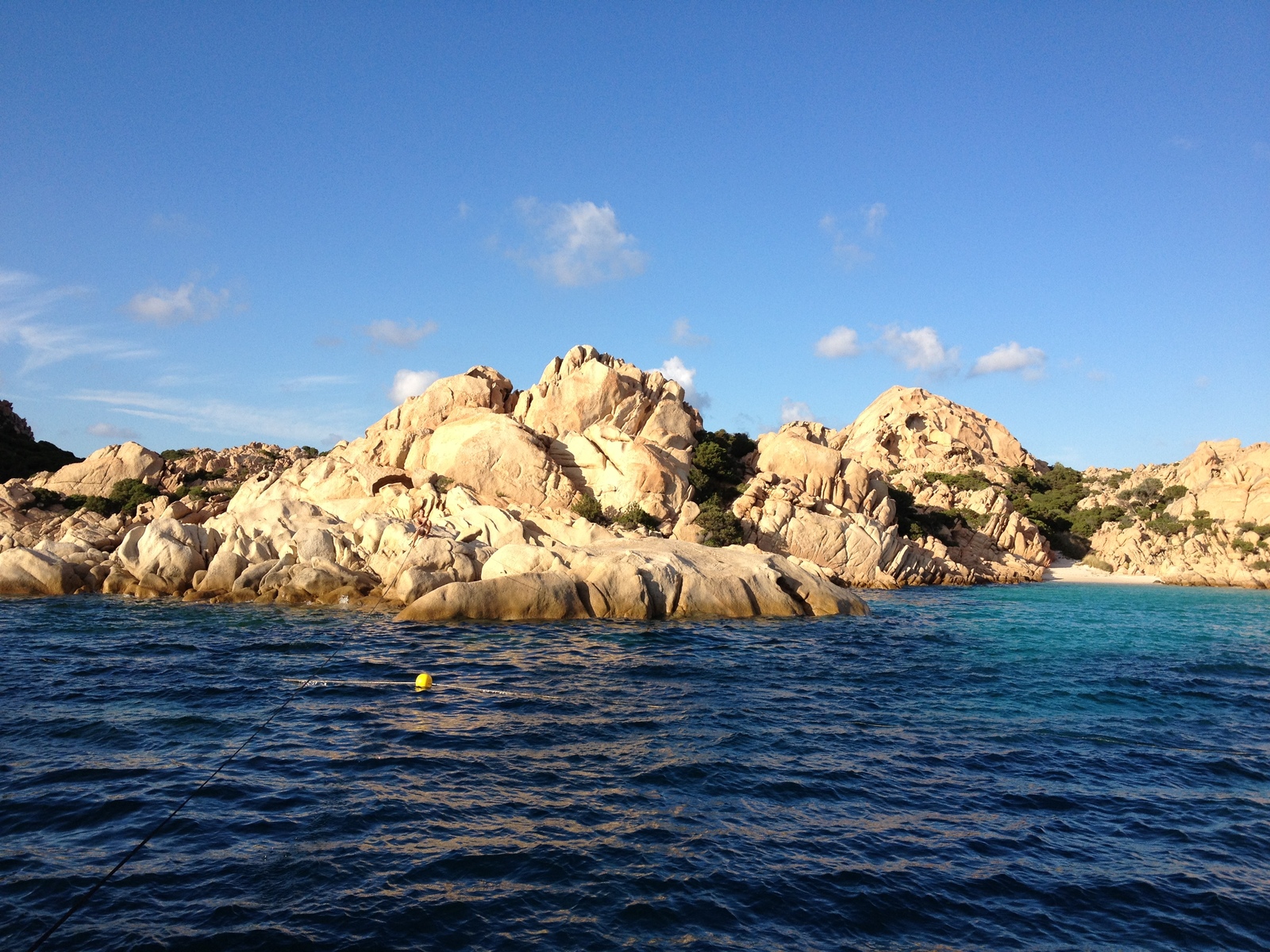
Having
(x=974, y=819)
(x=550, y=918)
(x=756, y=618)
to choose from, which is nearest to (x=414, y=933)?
(x=550, y=918)

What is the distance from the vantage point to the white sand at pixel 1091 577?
63.4 m

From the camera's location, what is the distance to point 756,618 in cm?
3159

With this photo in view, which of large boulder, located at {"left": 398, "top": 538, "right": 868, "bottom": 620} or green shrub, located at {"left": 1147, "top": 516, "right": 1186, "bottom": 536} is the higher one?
green shrub, located at {"left": 1147, "top": 516, "right": 1186, "bottom": 536}

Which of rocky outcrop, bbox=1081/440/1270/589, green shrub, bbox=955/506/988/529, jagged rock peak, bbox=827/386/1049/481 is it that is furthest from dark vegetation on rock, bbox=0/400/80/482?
rocky outcrop, bbox=1081/440/1270/589

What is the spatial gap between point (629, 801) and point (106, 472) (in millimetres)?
55066

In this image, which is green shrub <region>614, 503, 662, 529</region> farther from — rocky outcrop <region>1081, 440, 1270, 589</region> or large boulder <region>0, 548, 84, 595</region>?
rocky outcrop <region>1081, 440, 1270, 589</region>

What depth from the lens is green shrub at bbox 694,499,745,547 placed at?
4594 cm

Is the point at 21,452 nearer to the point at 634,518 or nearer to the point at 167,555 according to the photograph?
the point at 167,555

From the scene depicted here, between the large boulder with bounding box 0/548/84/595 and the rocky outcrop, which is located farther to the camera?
the rocky outcrop

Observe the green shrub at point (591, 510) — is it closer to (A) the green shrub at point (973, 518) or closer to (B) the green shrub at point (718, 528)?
(B) the green shrub at point (718, 528)

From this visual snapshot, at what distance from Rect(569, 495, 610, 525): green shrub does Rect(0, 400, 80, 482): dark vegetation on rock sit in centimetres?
4641

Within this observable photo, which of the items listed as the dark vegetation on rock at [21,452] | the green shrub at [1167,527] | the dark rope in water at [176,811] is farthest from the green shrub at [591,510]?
the green shrub at [1167,527]

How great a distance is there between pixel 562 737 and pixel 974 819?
7.04 metres

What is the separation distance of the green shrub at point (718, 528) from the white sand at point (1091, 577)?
109 ft
